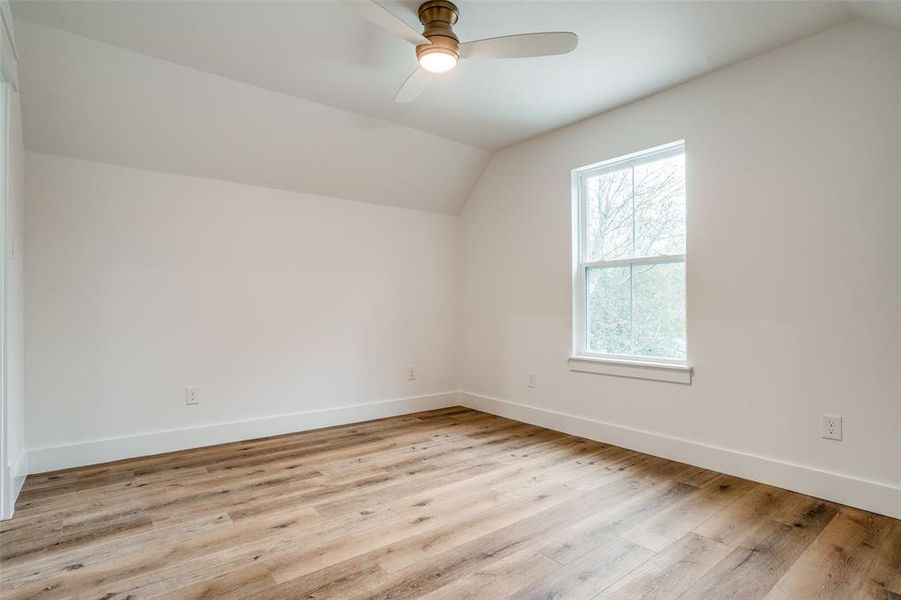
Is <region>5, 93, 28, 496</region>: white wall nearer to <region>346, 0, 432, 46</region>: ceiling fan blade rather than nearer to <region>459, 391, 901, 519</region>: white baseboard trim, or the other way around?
<region>346, 0, 432, 46</region>: ceiling fan blade

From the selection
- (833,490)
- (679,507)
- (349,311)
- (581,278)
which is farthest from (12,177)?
(833,490)

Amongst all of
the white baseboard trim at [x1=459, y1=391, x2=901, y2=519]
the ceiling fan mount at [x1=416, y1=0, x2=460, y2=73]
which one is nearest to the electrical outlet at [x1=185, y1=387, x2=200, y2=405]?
the white baseboard trim at [x1=459, y1=391, x2=901, y2=519]

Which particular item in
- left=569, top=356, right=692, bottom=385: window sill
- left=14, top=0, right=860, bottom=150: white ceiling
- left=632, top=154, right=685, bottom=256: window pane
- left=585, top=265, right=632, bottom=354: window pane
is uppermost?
left=14, top=0, right=860, bottom=150: white ceiling

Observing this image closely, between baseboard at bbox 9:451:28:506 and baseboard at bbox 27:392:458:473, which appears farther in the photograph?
baseboard at bbox 27:392:458:473

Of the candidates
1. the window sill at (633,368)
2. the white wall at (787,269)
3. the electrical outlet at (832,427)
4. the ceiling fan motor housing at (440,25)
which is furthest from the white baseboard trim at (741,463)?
the ceiling fan motor housing at (440,25)

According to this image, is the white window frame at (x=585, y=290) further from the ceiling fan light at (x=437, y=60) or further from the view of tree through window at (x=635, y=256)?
the ceiling fan light at (x=437, y=60)

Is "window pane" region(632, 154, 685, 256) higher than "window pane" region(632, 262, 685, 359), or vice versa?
"window pane" region(632, 154, 685, 256)

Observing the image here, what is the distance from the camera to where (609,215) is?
3.52 metres

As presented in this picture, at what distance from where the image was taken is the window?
3.10m

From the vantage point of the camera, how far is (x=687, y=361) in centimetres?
297

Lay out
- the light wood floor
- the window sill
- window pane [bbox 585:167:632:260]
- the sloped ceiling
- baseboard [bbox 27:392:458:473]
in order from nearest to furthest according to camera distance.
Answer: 1. the light wood floor
2. the sloped ceiling
3. baseboard [bbox 27:392:458:473]
4. the window sill
5. window pane [bbox 585:167:632:260]

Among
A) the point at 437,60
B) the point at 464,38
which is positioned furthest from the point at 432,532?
the point at 464,38

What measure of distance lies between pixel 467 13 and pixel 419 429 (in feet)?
9.57

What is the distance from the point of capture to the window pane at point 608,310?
3.37 meters
